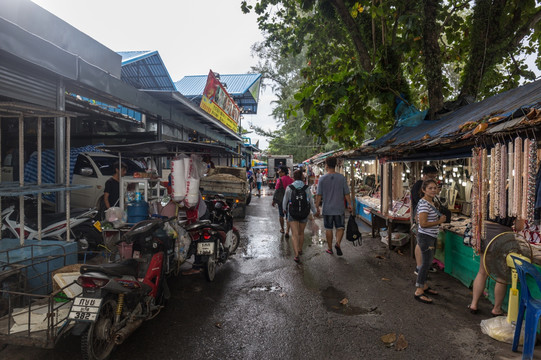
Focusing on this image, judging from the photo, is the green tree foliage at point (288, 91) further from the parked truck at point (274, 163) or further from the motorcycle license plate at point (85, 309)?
the motorcycle license plate at point (85, 309)

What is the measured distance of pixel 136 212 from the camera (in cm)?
553

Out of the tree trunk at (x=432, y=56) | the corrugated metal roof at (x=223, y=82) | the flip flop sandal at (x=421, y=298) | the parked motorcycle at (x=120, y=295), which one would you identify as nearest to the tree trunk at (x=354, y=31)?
the tree trunk at (x=432, y=56)

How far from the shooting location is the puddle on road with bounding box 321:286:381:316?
14.3 feet

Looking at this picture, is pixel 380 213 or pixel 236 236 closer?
pixel 236 236

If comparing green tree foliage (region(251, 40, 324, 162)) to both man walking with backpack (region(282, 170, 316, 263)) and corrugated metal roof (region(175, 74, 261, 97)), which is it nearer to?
corrugated metal roof (region(175, 74, 261, 97))

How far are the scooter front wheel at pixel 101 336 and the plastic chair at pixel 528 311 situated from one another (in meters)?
4.02

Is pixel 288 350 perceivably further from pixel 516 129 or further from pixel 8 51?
pixel 8 51

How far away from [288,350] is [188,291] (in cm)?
221

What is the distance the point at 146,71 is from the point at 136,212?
938cm

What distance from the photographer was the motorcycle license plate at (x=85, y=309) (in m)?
2.95

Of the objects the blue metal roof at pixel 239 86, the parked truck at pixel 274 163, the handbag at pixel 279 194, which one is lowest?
the handbag at pixel 279 194

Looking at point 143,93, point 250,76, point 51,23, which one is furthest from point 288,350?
point 250,76

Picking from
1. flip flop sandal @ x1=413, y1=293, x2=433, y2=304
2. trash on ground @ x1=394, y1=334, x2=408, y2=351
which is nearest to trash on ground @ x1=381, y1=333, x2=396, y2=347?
trash on ground @ x1=394, y1=334, x2=408, y2=351

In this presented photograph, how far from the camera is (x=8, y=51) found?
5156 mm
